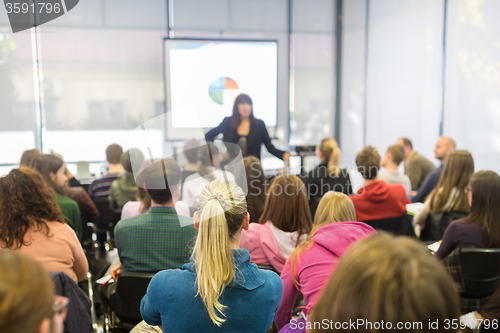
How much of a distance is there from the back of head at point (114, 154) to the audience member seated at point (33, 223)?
1995 millimetres

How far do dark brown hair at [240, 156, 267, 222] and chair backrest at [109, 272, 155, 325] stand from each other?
35.8 inches

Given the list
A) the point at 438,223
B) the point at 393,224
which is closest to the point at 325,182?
the point at 393,224

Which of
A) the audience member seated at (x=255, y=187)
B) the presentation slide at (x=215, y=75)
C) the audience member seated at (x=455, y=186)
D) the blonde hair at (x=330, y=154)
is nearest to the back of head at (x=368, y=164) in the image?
the audience member seated at (x=455, y=186)

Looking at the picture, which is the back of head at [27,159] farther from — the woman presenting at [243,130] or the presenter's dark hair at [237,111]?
the presenter's dark hair at [237,111]

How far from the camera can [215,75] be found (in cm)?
671

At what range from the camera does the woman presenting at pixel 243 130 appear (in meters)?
3.93

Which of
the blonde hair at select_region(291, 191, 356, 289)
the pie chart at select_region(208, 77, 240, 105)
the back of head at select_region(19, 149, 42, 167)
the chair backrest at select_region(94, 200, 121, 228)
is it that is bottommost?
the chair backrest at select_region(94, 200, 121, 228)

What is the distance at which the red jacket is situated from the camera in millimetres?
2879

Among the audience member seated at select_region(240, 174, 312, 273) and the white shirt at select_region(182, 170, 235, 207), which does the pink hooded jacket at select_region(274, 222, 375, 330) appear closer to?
the audience member seated at select_region(240, 174, 312, 273)

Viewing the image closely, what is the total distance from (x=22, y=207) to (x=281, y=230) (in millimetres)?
1234

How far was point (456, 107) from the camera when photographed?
5.06 m

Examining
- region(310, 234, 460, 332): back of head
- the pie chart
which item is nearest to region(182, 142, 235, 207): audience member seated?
region(310, 234, 460, 332): back of head

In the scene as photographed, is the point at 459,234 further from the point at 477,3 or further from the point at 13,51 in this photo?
the point at 13,51

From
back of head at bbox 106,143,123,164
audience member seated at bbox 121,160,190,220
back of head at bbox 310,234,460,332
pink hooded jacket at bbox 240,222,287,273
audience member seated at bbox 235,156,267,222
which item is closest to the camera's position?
back of head at bbox 310,234,460,332
